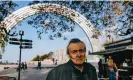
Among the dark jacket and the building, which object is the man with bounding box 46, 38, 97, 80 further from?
the building

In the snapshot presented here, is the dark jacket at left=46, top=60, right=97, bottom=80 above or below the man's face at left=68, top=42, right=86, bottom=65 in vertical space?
below

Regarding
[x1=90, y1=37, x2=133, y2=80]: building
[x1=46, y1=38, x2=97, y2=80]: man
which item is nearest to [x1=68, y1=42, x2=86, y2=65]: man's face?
[x1=46, y1=38, x2=97, y2=80]: man

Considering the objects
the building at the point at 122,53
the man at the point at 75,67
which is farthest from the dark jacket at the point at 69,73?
the building at the point at 122,53

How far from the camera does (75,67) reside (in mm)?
3725

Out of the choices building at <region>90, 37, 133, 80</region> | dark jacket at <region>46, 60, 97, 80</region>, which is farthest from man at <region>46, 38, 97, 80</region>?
building at <region>90, 37, 133, 80</region>

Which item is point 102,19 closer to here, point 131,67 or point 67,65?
point 131,67

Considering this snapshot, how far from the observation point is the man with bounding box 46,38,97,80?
12.0 feet

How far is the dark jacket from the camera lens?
143 inches

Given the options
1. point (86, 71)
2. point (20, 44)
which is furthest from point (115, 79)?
point (86, 71)

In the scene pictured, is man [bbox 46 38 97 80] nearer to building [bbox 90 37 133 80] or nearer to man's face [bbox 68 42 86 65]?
man's face [bbox 68 42 86 65]

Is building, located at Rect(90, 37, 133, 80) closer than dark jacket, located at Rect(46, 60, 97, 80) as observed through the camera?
No

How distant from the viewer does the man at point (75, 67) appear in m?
3.65

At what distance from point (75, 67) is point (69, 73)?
10cm

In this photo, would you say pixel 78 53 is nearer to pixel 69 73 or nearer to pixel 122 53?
pixel 69 73
